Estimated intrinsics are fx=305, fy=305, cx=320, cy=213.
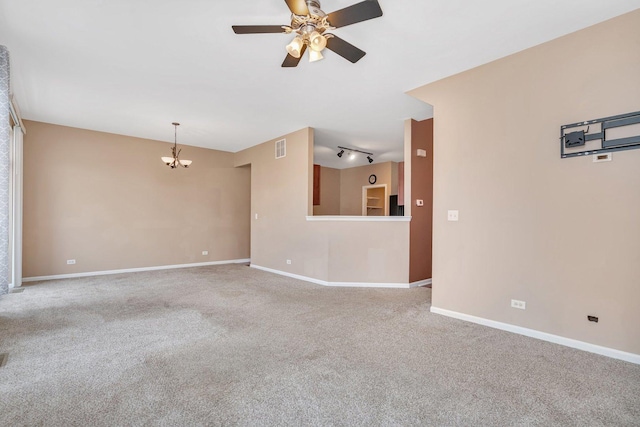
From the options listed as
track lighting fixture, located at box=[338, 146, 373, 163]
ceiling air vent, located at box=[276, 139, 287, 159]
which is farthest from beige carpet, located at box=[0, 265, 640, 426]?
track lighting fixture, located at box=[338, 146, 373, 163]

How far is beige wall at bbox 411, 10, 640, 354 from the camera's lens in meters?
2.55

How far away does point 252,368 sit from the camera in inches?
93.1

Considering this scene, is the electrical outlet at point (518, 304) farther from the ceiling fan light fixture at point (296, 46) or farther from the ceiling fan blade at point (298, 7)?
the ceiling fan blade at point (298, 7)

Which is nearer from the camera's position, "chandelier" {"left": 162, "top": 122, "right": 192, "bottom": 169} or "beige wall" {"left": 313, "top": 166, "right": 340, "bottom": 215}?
"chandelier" {"left": 162, "top": 122, "right": 192, "bottom": 169}

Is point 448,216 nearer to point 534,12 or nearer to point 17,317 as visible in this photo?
point 534,12

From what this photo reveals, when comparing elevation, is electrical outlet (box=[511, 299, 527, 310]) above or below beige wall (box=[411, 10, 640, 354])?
below

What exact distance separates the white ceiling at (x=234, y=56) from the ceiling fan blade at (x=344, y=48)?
0.31 meters

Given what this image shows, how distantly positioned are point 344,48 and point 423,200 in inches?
133

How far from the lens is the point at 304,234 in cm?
579

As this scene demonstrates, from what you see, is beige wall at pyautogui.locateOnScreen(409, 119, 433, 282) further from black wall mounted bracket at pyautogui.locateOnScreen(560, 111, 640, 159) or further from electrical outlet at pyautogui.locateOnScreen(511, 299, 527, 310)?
black wall mounted bracket at pyautogui.locateOnScreen(560, 111, 640, 159)

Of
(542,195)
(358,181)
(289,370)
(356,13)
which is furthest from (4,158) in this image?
(358,181)

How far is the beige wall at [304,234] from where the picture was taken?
509 cm

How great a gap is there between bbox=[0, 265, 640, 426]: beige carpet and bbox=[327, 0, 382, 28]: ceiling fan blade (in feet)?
8.37

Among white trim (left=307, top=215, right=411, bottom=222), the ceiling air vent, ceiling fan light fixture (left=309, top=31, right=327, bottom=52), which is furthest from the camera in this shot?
the ceiling air vent
